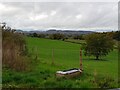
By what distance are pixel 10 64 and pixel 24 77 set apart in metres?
2.66

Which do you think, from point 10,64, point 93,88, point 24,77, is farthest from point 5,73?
point 93,88

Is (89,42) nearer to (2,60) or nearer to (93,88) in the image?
(2,60)

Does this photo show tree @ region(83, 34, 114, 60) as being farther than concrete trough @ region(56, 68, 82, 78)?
Yes

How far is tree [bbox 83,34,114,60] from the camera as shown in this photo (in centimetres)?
3630

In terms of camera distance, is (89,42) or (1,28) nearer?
(1,28)

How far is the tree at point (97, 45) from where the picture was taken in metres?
36.3

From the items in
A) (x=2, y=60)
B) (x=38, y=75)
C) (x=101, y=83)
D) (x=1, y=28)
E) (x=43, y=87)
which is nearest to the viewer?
(x=43, y=87)

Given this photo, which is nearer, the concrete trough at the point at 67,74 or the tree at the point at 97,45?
the concrete trough at the point at 67,74

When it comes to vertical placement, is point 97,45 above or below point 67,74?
above

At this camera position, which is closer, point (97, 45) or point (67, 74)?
point (67, 74)

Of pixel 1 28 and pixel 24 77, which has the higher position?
pixel 1 28

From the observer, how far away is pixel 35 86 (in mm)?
9344

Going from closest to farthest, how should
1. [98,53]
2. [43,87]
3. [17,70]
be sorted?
[43,87] < [17,70] < [98,53]

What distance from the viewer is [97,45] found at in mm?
35125
